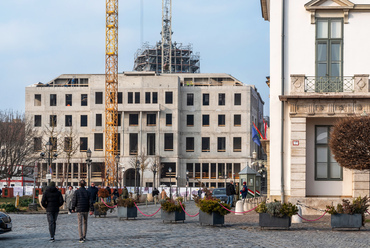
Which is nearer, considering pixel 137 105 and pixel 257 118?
pixel 137 105

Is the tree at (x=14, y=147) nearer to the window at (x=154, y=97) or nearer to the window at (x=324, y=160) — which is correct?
the window at (x=154, y=97)

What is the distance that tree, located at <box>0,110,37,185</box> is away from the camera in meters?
61.8

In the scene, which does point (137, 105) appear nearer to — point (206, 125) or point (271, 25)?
point (206, 125)

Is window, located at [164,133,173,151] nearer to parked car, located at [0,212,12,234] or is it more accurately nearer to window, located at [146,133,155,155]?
window, located at [146,133,155,155]

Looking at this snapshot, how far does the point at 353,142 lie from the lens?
2220cm

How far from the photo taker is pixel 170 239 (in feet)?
58.0

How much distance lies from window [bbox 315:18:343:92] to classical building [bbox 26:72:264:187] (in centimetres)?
6913

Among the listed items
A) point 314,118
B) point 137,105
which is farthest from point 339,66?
point 137,105

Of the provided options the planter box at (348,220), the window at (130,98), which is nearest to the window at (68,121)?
the window at (130,98)

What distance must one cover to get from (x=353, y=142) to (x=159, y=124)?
76.1m

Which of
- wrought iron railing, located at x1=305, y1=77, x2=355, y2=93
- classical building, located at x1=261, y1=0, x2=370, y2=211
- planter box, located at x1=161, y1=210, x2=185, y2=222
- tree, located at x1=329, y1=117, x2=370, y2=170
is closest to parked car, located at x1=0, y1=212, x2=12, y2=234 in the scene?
planter box, located at x1=161, y1=210, x2=185, y2=222

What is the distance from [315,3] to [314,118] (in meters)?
4.80

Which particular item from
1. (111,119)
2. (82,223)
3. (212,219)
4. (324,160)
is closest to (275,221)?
(212,219)

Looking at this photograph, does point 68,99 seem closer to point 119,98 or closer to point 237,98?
point 119,98
